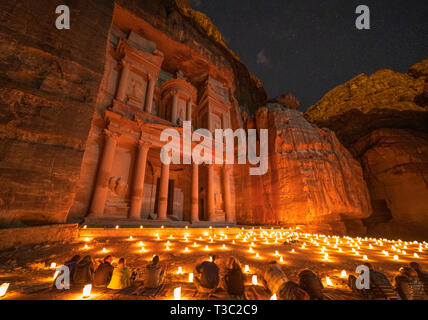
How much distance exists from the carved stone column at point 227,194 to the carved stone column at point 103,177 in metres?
9.09

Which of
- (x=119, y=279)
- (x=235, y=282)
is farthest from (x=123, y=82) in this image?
(x=235, y=282)

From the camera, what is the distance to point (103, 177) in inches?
371

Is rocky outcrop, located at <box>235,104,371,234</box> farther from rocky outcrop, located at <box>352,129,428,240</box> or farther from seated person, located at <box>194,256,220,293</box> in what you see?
seated person, located at <box>194,256,220,293</box>

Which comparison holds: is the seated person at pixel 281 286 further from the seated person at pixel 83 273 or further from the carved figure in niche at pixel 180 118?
the carved figure in niche at pixel 180 118

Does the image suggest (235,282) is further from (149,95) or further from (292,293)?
(149,95)

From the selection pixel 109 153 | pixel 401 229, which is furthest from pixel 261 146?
pixel 401 229

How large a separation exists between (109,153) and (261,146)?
12144mm

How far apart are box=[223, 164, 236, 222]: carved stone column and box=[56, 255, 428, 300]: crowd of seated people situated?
1158 centimetres

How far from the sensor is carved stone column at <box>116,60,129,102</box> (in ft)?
39.5

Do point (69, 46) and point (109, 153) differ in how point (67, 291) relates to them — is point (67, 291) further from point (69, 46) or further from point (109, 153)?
point (69, 46)

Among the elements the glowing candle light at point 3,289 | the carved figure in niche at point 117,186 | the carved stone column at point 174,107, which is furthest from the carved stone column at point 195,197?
the glowing candle light at point 3,289

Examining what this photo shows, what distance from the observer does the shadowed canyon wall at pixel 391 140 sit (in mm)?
13664

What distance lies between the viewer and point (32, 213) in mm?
5570

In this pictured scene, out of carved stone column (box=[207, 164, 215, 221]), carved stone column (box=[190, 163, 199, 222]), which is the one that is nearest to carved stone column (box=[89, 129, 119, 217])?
carved stone column (box=[190, 163, 199, 222])
